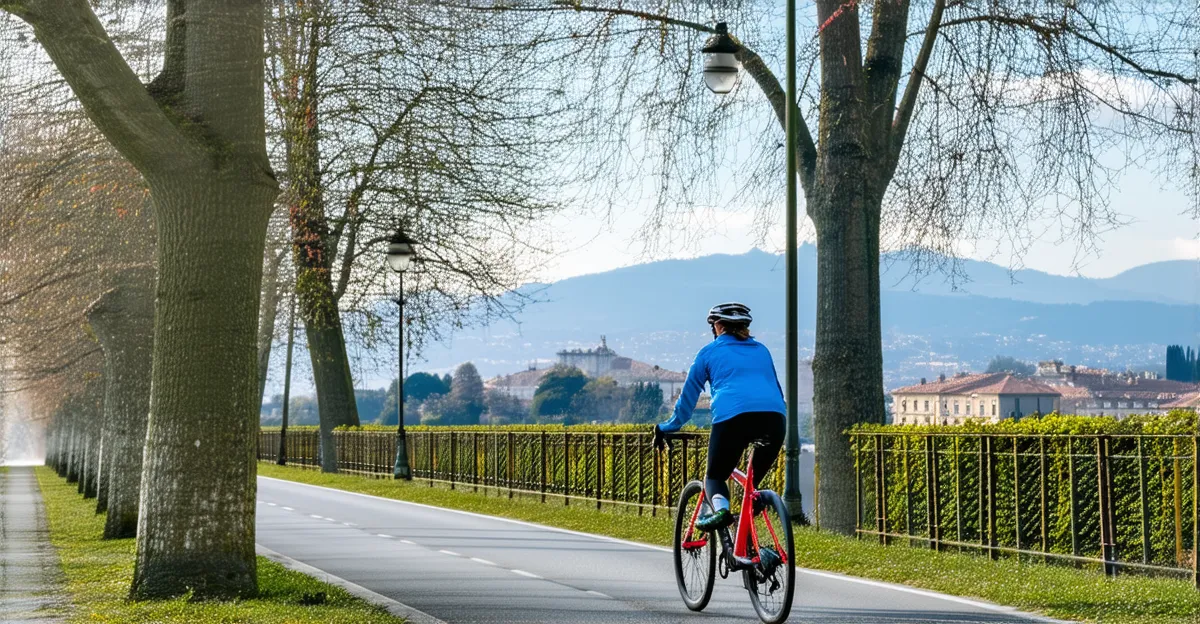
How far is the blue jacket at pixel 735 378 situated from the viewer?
933 cm

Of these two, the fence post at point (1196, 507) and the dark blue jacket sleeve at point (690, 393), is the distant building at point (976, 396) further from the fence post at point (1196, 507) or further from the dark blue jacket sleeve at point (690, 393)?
the dark blue jacket sleeve at point (690, 393)

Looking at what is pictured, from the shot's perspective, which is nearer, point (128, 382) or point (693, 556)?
point (693, 556)

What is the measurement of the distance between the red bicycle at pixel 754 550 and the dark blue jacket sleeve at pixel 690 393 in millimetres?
288

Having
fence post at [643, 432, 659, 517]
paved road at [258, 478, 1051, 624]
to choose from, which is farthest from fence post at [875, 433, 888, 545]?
fence post at [643, 432, 659, 517]

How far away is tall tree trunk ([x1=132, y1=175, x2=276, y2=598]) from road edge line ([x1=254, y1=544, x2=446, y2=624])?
36.9 inches

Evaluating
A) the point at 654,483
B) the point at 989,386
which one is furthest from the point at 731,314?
the point at 989,386

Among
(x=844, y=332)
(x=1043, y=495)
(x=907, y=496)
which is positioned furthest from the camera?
(x=844, y=332)

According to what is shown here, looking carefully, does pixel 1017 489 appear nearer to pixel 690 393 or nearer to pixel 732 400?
pixel 690 393

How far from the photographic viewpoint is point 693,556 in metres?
10.4

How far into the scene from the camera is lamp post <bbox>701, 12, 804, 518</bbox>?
17812mm

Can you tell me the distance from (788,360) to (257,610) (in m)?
9.25

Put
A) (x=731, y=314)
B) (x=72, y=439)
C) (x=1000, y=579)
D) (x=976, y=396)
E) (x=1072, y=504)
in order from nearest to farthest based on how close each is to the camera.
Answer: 1. (x=731, y=314)
2. (x=1000, y=579)
3. (x=1072, y=504)
4. (x=72, y=439)
5. (x=976, y=396)

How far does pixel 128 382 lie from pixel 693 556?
12428 mm

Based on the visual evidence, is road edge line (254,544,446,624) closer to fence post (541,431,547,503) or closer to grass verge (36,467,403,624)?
grass verge (36,467,403,624)
